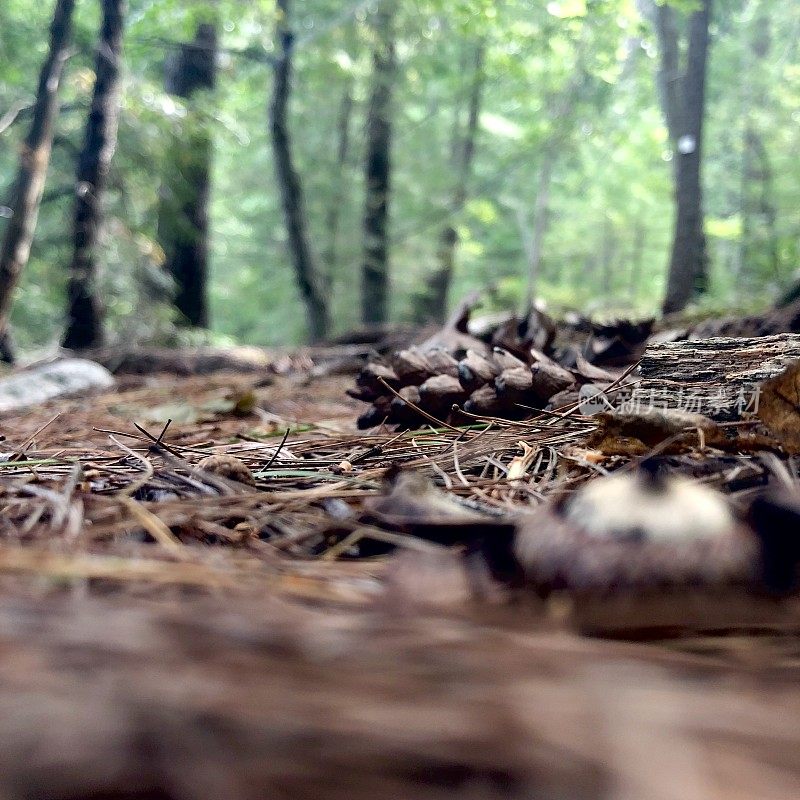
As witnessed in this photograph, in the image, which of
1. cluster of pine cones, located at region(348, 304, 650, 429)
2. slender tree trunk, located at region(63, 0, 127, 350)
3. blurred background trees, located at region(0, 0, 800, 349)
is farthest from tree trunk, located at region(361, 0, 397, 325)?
cluster of pine cones, located at region(348, 304, 650, 429)

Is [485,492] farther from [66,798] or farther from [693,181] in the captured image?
[693,181]

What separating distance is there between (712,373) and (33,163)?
12.3 ft

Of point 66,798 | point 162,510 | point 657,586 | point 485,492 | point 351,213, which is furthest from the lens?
point 351,213

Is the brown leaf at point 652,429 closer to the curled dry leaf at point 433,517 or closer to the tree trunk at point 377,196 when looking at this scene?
the curled dry leaf at point 433,517

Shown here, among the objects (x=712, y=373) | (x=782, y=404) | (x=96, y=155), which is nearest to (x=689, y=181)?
(x=96, y=155)

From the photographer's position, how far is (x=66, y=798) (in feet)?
1.21

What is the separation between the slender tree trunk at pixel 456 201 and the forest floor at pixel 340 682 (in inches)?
385

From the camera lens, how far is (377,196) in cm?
944

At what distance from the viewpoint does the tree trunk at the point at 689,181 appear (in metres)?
7.76

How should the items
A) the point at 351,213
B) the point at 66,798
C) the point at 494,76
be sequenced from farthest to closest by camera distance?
the point at 351,213, the point at 494,76, the point at 66,798

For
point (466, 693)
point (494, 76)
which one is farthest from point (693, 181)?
point (466, 693)

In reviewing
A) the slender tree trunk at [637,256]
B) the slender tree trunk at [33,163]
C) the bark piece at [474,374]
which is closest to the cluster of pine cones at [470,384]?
the bark piece at [474,374]

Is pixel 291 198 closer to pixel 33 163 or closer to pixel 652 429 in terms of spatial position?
pixel 33 163

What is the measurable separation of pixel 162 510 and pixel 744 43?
1685 centimetres
